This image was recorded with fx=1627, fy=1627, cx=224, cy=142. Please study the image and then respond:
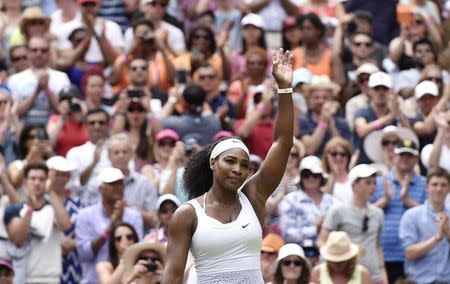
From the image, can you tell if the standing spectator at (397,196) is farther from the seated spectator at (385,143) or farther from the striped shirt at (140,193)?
the striped shirt at (140,193)

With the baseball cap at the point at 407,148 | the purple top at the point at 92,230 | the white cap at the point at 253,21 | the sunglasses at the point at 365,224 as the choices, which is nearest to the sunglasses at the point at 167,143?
the purple top at the point at 92,230

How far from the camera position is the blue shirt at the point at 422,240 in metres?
14.2

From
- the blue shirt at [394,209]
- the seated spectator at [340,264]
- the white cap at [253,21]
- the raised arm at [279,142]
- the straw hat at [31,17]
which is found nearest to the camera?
the raised arm at [279,142]

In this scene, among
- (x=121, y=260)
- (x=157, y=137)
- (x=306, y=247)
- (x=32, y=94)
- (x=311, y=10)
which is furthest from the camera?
(x=311, y=10)

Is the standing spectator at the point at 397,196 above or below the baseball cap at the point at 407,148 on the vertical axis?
below

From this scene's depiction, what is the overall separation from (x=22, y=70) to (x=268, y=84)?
302 cm

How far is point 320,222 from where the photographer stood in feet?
47.3

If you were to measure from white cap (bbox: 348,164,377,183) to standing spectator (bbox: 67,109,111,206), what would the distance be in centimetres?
249

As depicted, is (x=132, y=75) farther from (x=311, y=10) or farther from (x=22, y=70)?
(x=311, y=10)

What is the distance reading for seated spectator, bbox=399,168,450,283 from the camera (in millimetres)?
14156

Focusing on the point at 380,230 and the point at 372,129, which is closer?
the point at 380,230

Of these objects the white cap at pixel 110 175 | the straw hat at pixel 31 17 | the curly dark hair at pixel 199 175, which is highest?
the curly dark hair at pixel 199 175

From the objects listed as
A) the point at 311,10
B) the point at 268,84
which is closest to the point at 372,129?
the point at 268,84

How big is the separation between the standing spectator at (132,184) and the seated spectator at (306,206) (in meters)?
1.25
